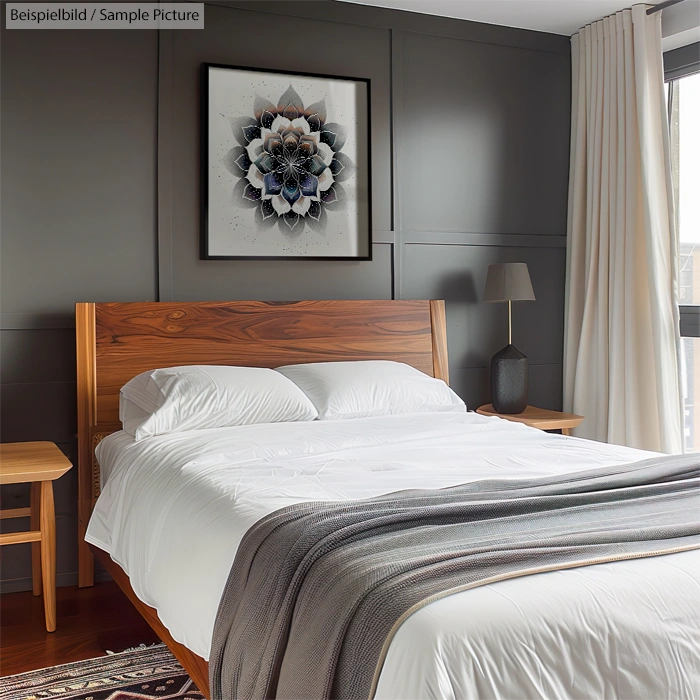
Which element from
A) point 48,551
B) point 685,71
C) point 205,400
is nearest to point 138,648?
point 48,551

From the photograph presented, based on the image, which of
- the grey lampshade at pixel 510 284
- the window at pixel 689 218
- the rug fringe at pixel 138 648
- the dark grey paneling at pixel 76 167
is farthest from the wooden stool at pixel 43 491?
the window at pixel 689 218

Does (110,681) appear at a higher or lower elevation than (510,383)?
lower

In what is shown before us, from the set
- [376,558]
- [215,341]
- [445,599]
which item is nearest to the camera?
[445,599]

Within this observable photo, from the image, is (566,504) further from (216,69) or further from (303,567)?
(216,69)

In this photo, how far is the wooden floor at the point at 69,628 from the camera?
2572mm

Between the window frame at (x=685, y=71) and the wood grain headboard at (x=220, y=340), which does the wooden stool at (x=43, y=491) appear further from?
the window frame at (x=685, y=71)

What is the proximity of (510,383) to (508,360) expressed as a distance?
0.11 metres

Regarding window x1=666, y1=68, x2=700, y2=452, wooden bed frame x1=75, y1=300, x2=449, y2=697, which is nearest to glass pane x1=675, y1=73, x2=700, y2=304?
window x1=666, y1=68, x2=700, y2=452

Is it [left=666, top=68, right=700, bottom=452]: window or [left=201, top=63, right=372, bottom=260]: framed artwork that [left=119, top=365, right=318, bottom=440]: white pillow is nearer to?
[left=201, top=63, right=372, bottom=260]: framed artwork

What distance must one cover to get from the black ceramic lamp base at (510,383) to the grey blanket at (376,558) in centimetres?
191

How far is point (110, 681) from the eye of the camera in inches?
93.8

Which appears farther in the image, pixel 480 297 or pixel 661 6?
pixel 480 297

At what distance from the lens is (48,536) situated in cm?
274

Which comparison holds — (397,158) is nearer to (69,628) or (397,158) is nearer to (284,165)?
(284,165)
